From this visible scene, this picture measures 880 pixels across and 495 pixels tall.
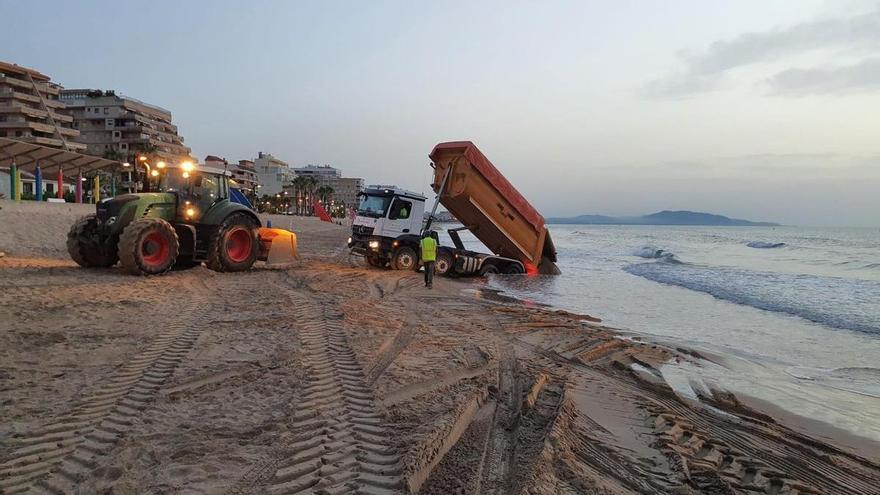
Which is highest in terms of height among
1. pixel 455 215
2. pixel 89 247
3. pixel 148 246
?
pixel 455 215

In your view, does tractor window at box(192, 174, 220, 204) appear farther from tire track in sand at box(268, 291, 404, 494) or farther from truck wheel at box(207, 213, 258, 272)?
tire track in sand at box(268, 291, 404, 494)

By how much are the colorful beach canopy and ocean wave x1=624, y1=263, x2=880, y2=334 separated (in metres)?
22.1

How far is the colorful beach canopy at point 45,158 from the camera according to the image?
20.2 m

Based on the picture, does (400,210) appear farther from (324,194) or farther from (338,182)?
(338,182)

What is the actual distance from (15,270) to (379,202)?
28.1 feet

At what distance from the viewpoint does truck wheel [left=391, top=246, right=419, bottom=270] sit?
607 inches

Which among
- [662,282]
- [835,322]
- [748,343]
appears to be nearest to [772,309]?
[835,322]

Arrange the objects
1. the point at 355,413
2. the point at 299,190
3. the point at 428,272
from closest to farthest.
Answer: the point at 355,413 < the point at 428,272 < the point at 299,190

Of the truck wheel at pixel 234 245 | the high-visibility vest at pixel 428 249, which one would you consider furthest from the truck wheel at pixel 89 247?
the high-visibility vest at pixel 428 249

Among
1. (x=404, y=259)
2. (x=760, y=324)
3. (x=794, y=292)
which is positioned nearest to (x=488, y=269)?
(x=404, y=259)

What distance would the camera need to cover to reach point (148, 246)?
10430mm

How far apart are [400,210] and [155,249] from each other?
22.1 feet

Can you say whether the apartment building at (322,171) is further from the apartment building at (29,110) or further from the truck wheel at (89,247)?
the truck wheel at (89,247)

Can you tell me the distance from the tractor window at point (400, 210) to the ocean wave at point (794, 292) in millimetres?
9135
